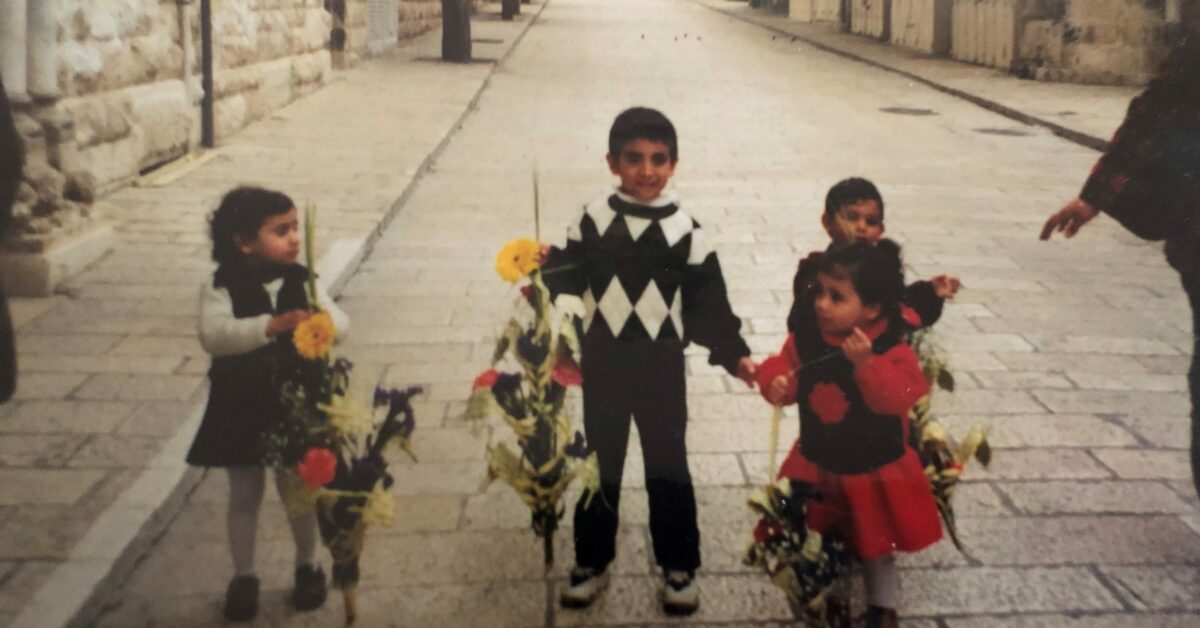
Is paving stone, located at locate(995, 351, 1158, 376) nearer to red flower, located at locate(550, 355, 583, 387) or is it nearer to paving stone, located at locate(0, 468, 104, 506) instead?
red flower, located at locate(550, 355, 583, 387)

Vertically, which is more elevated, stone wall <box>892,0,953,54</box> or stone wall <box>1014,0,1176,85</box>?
stone wall <box>892,0,953,54</box>

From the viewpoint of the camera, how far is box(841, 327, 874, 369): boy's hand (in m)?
2.26

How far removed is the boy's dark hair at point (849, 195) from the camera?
239cm

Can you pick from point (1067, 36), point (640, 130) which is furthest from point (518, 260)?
point (1067, 36)

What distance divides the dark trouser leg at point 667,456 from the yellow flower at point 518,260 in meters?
0.31

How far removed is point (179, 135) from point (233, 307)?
230 cm

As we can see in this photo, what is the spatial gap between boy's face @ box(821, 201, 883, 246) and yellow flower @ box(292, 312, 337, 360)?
97 cm

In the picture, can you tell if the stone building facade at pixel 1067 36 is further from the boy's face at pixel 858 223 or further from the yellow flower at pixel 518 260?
the yellow flower at pixel 518 260

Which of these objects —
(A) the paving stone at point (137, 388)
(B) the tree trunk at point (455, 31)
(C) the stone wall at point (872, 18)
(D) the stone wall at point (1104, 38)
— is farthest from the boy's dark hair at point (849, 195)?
(C) the stone wall at point (872, 18)

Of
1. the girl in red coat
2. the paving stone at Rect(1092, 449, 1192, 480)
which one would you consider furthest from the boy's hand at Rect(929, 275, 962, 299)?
the paving stone at Rect(1092, 449, 1192, 480)

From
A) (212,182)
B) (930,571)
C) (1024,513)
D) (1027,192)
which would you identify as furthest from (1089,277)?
(212,182)

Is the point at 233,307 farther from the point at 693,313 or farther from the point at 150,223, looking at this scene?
the point at 150,223

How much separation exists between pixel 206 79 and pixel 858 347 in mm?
3505

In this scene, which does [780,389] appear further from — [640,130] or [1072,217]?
[1072,217]
